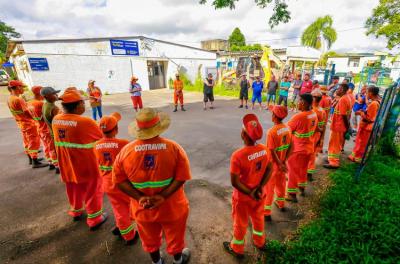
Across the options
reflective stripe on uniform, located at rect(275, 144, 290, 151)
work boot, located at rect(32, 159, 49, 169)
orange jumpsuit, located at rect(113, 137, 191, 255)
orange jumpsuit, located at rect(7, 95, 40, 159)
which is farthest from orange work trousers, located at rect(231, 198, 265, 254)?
orange jumpsuit, located at rect(7, 95, 40, 159)

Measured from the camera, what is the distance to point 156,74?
2148 centimetres

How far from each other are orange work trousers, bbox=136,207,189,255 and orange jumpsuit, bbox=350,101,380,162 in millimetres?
4425

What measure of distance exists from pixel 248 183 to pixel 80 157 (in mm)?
2110

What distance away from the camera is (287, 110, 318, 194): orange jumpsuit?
3.14 m

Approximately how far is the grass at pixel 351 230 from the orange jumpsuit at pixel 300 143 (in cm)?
58

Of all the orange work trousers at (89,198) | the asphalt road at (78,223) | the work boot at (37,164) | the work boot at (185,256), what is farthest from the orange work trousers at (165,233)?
the work boot at (37,164)

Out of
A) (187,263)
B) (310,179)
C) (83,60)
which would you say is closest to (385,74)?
(310,179)

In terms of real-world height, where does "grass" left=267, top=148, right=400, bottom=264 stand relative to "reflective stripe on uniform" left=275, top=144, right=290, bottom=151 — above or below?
below

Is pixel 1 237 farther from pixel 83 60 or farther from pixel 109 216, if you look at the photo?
pixel 83 60

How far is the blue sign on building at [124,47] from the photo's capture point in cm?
1763

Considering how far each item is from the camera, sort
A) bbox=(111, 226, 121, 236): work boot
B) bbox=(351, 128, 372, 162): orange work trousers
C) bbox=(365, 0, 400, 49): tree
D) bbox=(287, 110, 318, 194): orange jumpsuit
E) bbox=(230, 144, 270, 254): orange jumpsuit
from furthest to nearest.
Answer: bbox=(365, 0, 400, 49): tree, bbox=(351, 128, 372, 162): orange work trousers, bbox=(287, 110, 318, 194): orange jumpsuit, bbox=(111, 226, 121, 236): work boot, bbox=(230, 144, 270, 254): orange jumpsuit

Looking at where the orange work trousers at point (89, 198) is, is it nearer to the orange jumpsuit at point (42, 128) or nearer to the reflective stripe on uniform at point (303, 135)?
the orange jumpsuit at point (42, 128)

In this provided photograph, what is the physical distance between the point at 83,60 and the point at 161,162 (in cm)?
1851

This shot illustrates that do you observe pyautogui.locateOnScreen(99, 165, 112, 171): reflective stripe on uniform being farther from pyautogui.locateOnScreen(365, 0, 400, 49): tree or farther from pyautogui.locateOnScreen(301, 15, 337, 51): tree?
pyautogui.locateOnScreen(301, 15, 337, 51): tree
